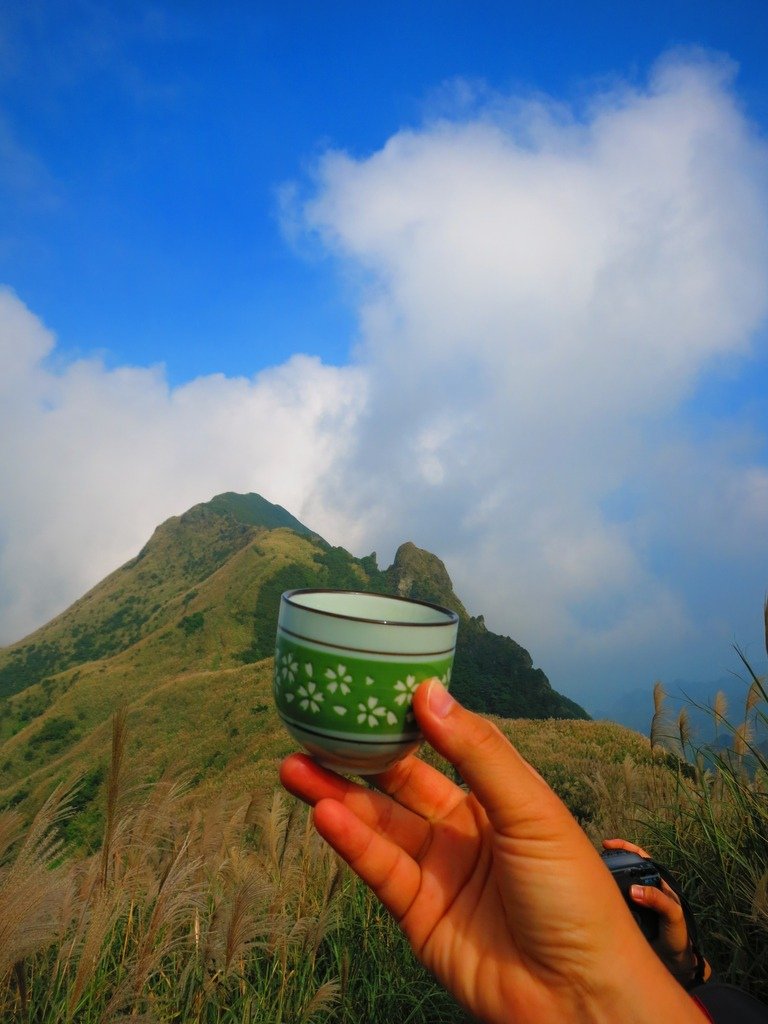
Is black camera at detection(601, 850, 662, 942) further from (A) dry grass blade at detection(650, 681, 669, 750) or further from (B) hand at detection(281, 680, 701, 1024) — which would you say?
(A) dry grass blade at detection(650, 681, 669, 750)

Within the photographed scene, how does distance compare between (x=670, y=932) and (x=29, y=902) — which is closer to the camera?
(x=29, y=902)

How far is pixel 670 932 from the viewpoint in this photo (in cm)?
225

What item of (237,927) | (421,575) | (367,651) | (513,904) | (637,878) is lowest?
(237,927)

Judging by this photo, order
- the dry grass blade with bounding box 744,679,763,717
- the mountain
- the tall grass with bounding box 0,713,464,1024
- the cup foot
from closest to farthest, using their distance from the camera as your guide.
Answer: the cup foot < the tall grass with bounding box 0,713,464,1024 < the dry grass blade with bounding box 744,679,763,717 < the mountain

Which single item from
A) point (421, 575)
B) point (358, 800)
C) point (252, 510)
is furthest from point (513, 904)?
point (252, 510)

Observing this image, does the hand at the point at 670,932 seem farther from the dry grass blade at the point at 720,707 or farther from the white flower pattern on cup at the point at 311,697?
the dry grass blade at the point at 720,707

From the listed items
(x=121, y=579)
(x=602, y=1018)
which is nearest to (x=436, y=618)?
(x=602, y=1018)

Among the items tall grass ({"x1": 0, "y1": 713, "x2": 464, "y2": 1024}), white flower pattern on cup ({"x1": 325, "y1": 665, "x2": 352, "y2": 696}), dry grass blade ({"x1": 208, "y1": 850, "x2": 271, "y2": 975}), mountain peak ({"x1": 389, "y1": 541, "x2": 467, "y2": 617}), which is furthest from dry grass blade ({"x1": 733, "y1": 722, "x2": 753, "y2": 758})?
mountain peak ({"x1": 389, "y1": 541, "x2": 467, "y2": 617})

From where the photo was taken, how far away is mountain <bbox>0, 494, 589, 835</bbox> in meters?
36.7

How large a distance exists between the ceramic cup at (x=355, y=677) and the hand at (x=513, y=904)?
0.24ft

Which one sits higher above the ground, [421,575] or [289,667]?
[421,575]

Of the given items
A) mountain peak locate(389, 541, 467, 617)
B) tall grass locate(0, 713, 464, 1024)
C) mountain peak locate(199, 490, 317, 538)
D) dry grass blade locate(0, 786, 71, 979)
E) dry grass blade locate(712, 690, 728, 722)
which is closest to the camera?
dry grass blade locate(0, 786, 71, 979)

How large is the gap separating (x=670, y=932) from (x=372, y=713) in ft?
5.42

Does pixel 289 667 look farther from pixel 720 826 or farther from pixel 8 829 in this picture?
pixel 720 826
